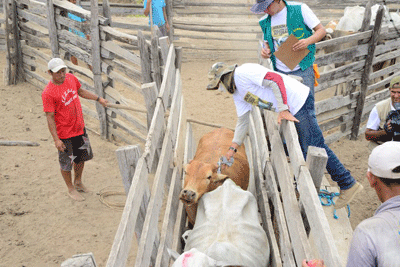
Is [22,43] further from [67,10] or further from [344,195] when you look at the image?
[344,195]

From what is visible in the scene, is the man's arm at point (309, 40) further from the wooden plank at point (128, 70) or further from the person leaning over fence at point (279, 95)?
the wooden plank at point (128, 70)

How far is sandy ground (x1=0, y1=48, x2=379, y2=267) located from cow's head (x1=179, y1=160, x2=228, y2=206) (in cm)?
169

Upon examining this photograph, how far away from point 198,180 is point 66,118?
2.32 metres

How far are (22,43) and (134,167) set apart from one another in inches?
313

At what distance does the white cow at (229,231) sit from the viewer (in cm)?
317

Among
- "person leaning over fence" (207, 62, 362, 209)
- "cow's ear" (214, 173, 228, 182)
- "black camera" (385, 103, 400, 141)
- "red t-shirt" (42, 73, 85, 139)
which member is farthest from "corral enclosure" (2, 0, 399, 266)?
"black camera" (385, 103, 400, 141)

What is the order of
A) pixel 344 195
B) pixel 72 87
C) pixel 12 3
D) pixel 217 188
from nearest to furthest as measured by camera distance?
pixel 217 188 → pixel 344 195 → pixel 72 87 → pixel 12 3

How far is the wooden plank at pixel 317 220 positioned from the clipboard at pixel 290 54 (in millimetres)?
2022

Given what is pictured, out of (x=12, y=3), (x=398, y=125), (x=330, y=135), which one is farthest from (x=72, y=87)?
(x=12, y=3)

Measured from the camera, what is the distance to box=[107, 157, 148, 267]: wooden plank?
2311 mm

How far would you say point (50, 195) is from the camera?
5.98 meters

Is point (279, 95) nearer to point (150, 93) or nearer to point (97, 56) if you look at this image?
point (150, 93)

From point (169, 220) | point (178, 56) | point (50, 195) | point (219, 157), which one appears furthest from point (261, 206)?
point (50, 195)

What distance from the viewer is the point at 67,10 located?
755 cm
